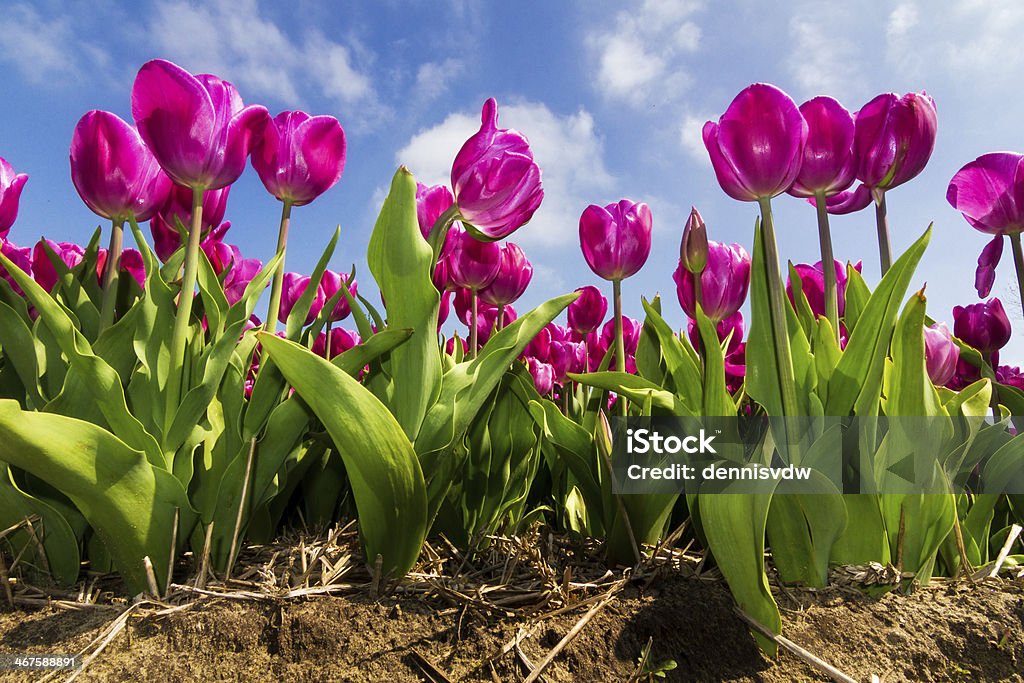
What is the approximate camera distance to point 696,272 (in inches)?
58.1

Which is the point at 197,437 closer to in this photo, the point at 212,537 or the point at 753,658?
the point at 212,537

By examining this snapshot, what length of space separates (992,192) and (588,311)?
1.32 metres

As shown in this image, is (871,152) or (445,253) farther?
(445,253)

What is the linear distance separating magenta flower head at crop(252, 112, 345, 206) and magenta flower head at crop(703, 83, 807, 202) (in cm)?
87

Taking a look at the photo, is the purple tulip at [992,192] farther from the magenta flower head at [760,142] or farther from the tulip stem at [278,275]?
the tulip stem at [278,275]

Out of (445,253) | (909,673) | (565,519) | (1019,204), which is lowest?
(909,673)

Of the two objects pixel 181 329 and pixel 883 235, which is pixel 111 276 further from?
pixel 883 235

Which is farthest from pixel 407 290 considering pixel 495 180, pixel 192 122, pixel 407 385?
pixel 192 122

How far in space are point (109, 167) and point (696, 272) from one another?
1.34 m

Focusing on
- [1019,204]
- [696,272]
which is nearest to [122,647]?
[696,272]

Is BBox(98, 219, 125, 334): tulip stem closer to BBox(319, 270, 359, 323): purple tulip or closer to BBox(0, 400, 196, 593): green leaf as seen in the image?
BBox(0, 400, 196, 593): green leaf

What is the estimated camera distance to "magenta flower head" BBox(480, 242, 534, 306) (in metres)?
2.13

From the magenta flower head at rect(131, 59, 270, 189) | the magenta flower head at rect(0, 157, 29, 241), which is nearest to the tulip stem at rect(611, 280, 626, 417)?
the magenta flower head at rect(131, 59, 270, 189)
